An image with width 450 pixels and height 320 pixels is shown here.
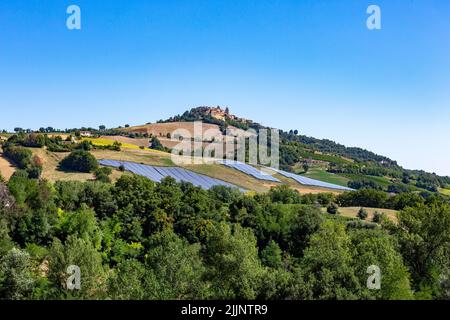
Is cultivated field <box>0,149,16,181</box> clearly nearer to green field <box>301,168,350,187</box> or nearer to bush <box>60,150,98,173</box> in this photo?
bush <box>60,150,98,173</box>

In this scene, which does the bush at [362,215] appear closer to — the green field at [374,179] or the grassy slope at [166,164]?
the grassy slope at [166,164]

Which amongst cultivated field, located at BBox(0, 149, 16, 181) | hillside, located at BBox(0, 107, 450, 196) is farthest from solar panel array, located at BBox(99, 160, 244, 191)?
cultivated field, located at BBox(0, 149, 16, 181)

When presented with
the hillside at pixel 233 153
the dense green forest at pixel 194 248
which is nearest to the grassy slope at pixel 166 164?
the hillside at pixel 233 153

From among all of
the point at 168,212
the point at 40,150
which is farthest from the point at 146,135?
the point at 168,212
